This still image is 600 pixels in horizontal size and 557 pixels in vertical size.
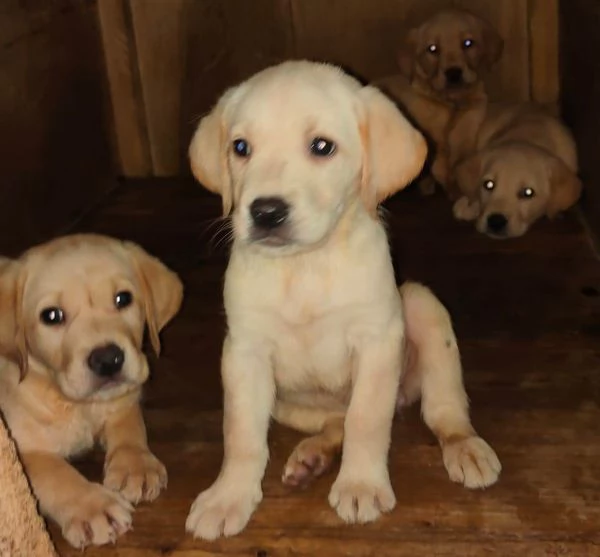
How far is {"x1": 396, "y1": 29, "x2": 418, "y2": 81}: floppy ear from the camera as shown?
4938mm

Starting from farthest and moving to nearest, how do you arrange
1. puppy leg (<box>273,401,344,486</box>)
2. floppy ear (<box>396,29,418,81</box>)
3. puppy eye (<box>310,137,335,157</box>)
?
floppy ear (<box>396,29,418,81</box>) < puppy leg (<box>273,401,344,486</box>) < puppy eye (<box>310,137,335,157</box>)

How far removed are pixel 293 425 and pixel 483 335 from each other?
0.91 m

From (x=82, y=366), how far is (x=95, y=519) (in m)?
0.37

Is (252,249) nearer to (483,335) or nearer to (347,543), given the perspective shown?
(347,543)

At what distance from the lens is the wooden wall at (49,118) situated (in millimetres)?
3975

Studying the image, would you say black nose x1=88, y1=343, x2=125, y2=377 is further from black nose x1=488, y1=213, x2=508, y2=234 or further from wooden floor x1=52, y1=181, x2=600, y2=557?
black nose x1=488, y1=213, x2=508, y2=234

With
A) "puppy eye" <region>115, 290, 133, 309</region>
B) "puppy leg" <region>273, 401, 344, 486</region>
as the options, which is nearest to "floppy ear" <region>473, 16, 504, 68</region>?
"puppy leg" <region>273, 401, 344, 486</region>

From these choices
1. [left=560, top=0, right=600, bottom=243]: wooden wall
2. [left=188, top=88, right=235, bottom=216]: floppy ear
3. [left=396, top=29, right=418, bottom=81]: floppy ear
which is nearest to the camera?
[left=188, top=88, right=235, bottom=216]: floppy ear

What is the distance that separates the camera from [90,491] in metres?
2.23

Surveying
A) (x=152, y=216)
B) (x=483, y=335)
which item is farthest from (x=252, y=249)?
(x=152, y=216)

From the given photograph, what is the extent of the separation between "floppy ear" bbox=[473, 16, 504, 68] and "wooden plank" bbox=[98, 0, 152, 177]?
1.94 meters

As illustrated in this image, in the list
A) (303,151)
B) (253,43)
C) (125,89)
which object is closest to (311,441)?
(303,151)

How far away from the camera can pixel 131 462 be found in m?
2.39

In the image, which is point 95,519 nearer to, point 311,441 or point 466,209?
point 311,441
